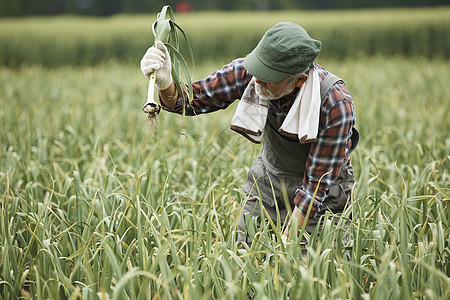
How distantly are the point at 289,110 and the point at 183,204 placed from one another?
94cm

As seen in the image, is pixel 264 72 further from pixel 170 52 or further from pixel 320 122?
pixel 170 52

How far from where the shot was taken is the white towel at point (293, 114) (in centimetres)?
171

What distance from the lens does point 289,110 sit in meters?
1.86

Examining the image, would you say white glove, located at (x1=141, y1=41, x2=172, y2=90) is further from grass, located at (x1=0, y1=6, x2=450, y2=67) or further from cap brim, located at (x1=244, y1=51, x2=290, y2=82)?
grass, located at (x1=0, y1=6, x2=450, y2=67)

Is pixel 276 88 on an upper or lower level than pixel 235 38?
upper

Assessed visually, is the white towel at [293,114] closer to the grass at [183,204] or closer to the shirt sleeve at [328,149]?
the shirt sleeve at [328,149]

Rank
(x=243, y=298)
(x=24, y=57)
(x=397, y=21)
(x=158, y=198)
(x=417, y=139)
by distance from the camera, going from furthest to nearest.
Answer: (x=397, y=21)
(x=24, y=57)
(x=417, y=139)
(x=158, y=198)
(x=243, y=298)

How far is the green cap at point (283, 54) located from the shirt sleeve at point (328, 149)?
0.18 metres

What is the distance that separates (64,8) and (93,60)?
18.6 m

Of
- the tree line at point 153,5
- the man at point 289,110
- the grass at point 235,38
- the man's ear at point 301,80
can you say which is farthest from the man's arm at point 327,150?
the tree line at point 153,5

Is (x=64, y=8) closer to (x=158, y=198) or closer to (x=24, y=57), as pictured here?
(x=24, y=57)

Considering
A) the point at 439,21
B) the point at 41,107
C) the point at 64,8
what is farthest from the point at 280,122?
the point at 64,8

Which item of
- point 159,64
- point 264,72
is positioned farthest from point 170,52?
point 264,72

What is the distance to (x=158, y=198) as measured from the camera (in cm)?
249
